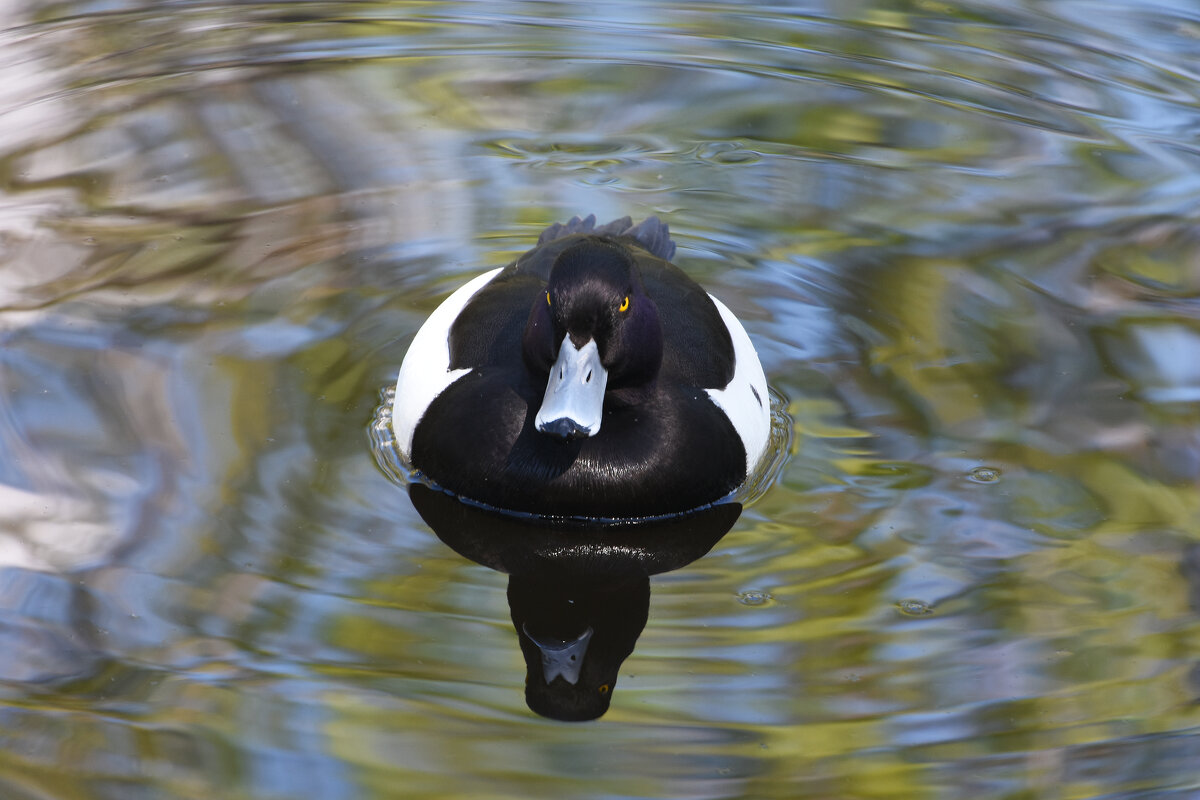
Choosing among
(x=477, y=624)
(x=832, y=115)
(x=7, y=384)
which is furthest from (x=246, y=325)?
(x=832, y=115)

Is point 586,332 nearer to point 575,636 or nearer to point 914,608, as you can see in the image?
point 575,636

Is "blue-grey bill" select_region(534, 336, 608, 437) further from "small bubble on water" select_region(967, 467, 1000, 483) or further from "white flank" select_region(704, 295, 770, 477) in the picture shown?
"small bubble on water" select_region(967, 467, 1000, 483)

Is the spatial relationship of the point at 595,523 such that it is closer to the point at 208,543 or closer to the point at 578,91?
the point at 208,543

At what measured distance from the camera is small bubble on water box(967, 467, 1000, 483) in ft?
18.8

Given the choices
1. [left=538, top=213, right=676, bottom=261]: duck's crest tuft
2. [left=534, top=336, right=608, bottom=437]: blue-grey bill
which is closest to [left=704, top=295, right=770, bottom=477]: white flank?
[left=534, top=336, right=608, bottom=437]: blue-grey bill

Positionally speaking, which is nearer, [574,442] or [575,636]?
[575,636]

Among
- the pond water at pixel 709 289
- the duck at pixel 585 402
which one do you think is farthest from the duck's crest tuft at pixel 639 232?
the duck at pixel 585 402

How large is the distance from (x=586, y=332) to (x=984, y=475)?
1.69m

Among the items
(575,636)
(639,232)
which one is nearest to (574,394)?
(575,636)

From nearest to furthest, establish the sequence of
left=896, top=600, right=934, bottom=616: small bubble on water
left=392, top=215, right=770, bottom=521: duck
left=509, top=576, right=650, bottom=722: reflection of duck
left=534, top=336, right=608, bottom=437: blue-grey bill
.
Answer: left=509, top=576, right=650, bottom=722: reflection of duck < left=896, top=600, right=934, bottom=616: small bubble on water < left=534, top=336, right=608, bottom=437: blue-grey bill < left=392, top=215, right=770, bottom=521: duck

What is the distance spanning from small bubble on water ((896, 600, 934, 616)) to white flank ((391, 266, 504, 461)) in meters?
1.90

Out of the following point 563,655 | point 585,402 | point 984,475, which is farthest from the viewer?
point 984,475

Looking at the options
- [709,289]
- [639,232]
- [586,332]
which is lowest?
[709,289]

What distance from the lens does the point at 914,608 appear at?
4.97m
